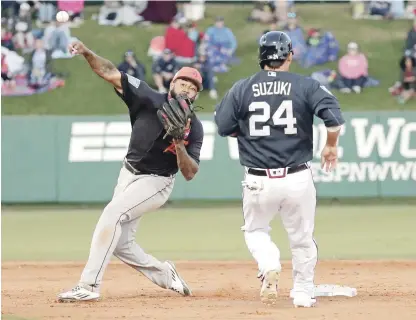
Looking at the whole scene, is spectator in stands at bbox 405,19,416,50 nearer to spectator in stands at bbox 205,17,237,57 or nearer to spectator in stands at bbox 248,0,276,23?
spectator in stands at bbox 248,0,276,23

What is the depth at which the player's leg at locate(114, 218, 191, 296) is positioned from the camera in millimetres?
8547

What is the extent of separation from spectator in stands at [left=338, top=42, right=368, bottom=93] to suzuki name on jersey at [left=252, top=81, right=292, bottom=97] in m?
15.0

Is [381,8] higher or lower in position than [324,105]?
Answer: higher

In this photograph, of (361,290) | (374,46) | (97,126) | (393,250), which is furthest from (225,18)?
(361,290)

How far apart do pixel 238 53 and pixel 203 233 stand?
11.2 metres

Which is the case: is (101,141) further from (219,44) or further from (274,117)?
A: (274,117)

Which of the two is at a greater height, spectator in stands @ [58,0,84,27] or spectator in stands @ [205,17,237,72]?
spectator in stands @ [58,0,84,27]

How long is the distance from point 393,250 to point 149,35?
45.5 ft

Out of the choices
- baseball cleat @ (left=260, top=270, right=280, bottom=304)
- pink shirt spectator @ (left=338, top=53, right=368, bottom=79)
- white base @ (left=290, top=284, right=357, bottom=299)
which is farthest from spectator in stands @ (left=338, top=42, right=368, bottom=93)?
baseball cleat @ (left=260, top=270, right=280, bottom=304)

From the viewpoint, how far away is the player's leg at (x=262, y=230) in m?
7.49

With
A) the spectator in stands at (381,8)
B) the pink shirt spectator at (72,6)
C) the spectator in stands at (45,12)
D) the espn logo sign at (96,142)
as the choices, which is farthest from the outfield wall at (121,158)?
the spectator in stands at (381,8)

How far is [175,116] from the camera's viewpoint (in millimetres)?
7855

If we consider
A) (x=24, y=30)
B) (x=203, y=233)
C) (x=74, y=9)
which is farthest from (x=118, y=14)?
(x=203, y=233)

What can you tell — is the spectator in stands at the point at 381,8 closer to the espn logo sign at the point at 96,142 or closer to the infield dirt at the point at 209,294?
the espn logo sign at the point at 96,142
